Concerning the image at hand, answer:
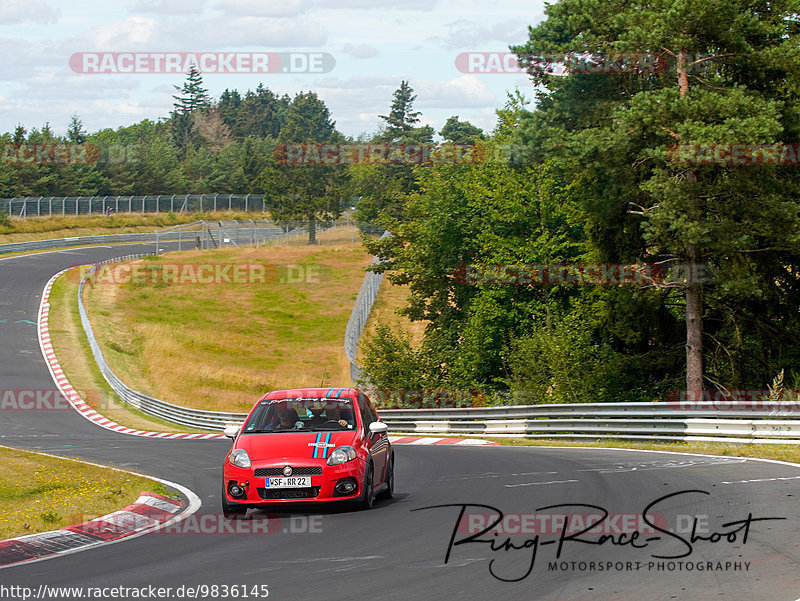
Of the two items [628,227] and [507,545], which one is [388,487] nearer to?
[507,545]

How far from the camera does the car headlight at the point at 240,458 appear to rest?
1094cm

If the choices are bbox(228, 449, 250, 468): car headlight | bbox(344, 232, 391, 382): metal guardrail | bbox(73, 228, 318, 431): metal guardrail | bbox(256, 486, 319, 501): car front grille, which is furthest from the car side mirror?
bbox(344, 232, 391, 382): metal guardrail

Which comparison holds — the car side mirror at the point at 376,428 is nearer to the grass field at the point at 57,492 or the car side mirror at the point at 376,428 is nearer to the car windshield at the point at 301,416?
the car windshield at the point at 301,416

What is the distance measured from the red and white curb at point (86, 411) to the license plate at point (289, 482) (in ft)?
45.7

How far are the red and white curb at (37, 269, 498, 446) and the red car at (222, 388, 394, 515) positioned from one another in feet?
41.3

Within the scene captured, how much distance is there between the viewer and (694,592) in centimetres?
673

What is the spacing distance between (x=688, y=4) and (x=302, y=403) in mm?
17615

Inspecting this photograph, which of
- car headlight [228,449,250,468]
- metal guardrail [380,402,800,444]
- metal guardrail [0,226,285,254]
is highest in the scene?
metal guardrail [0,226,285,254]

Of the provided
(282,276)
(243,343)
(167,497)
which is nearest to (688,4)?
(167,497)

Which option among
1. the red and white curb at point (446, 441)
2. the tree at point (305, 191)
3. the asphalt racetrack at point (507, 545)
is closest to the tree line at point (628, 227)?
the red and white curb at point (446, 441)

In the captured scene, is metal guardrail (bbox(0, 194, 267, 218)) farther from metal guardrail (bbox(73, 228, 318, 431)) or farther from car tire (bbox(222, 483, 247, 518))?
car tire (bbox(222, 483, 247, 518))

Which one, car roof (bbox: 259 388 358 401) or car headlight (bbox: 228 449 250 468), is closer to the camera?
car headlight (bbox: 228 449 250 468)

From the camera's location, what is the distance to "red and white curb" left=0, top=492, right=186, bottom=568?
9.01 metres

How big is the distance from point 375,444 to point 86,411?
29.9 metres
